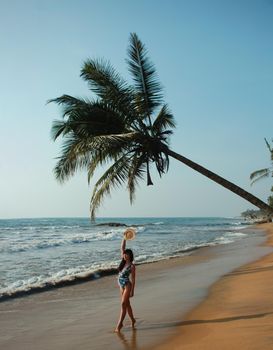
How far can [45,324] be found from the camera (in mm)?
8852

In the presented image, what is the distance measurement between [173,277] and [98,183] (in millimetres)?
5480

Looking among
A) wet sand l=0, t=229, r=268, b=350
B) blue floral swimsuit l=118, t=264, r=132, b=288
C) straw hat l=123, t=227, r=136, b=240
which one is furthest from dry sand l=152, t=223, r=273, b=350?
straw hat l=123, t=227, r=136, b=240

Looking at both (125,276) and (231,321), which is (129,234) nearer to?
(125,276)

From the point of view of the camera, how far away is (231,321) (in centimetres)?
783

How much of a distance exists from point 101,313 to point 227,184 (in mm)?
4038

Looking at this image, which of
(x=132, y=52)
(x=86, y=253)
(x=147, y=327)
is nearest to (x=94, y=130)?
(x=132, y=52)

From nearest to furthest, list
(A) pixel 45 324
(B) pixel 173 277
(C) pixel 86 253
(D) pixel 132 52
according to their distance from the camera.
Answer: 1. (A) pixel 45 324
2. (D) pixel 132 52
3. (B) pixel 173 277
4. (C) pixel 86 253

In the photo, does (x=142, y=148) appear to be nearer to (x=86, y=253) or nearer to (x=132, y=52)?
(x=132, y=52)

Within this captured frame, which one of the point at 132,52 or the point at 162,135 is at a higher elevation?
the point at 132,52

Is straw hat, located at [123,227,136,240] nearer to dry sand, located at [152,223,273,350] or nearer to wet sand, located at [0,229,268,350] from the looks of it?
wet sand, located at [0,229,268,350]

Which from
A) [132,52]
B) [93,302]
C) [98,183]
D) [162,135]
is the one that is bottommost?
[93,302]

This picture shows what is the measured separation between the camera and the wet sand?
7.34 metres

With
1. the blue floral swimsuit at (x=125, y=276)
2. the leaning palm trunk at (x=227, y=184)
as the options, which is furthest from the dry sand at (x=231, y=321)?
the leaning palm trunk at (x=227, y=184)

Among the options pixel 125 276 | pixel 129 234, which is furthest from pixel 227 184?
pixel 125 276
